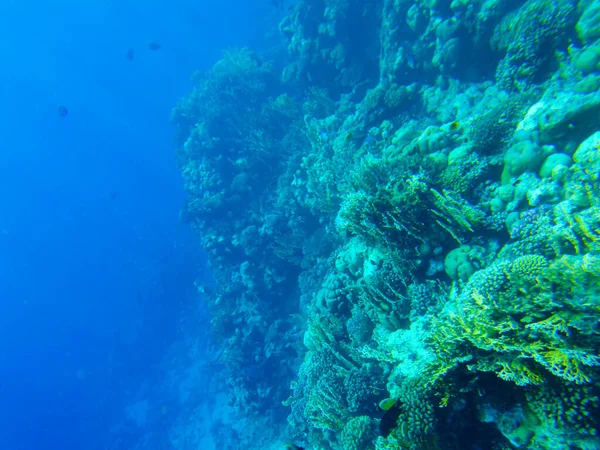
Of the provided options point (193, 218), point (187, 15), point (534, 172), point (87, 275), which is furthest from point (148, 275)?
point (187, 15)

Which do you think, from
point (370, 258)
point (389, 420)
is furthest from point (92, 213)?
point (389, 420)

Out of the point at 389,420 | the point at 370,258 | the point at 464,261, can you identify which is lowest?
the point at 389,420

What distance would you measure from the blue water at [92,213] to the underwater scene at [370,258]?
43cm

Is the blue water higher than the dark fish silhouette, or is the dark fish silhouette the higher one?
the blue water

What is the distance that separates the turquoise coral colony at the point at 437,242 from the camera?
2.39m

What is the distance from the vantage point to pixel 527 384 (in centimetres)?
238

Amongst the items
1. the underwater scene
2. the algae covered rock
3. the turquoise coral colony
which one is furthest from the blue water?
the algae covered rock

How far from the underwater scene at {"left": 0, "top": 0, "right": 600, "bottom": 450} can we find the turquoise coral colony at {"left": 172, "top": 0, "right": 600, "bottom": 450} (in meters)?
0.03

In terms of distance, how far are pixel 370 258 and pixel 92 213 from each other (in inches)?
2066

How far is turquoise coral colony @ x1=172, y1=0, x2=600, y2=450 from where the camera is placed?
94.2 inches

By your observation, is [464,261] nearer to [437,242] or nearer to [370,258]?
[437,242]

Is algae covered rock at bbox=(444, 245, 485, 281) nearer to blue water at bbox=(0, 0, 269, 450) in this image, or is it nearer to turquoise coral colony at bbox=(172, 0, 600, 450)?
turquoise coral colony at bbox=(172, 0, 600, 450)

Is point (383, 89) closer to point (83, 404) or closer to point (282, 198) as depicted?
point (282, 198)

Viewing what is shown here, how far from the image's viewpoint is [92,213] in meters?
45.7
